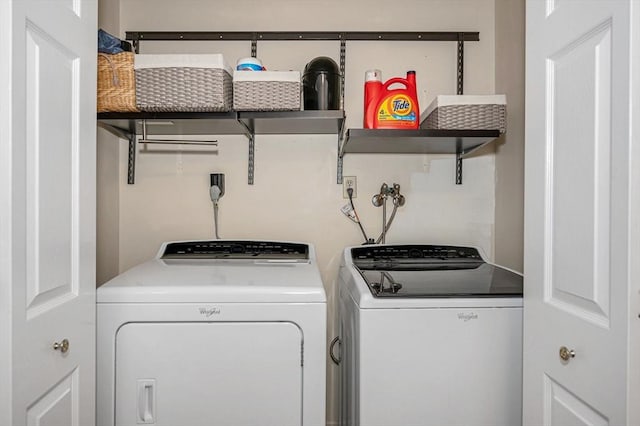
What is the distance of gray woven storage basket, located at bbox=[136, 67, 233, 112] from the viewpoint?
1.82 metres

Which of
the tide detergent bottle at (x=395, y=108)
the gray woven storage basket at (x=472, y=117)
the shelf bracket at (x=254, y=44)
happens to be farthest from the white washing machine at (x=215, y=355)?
the shelf bracket at (x=254, y=44)

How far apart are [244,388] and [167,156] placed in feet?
4.76

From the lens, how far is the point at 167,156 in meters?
2.40

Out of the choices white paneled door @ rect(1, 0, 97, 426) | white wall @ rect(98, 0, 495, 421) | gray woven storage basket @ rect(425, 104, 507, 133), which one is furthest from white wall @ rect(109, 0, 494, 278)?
white paneled door @ rect(1, 0, 97, 426)

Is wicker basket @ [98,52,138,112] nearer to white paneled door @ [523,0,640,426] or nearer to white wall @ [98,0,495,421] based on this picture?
white wall @ [98,0,495,421]

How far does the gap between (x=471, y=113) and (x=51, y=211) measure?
166 cm

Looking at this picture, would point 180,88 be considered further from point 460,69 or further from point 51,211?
point 460,69

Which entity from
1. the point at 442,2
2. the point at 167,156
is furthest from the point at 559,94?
the point at 167,156

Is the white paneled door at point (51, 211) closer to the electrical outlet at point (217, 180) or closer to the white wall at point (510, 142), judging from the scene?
the electrical outlet at point (217, 180)

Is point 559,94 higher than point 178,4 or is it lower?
lower

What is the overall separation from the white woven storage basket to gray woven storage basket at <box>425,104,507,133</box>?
38.9 inches

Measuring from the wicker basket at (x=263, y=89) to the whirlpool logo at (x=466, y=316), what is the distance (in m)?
1.11

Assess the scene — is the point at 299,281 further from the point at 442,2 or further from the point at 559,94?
the point at 442,2
